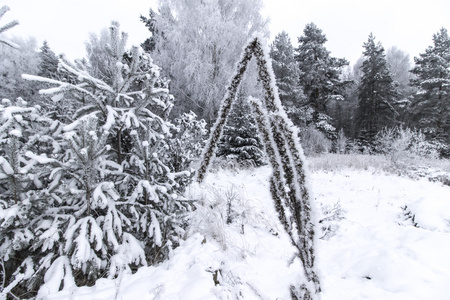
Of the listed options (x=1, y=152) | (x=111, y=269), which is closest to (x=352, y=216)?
(x=111, y=269)

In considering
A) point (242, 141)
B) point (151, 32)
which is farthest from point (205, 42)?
point (151, 32)

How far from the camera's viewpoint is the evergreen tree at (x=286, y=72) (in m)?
17.1

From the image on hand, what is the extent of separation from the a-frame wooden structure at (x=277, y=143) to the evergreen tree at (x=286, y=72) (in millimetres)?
16976

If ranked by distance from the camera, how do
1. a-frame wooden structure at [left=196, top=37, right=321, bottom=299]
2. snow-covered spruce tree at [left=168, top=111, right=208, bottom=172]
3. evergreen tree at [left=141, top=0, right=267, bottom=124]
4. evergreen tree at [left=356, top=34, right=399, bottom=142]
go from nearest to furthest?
a-frame wooden structure at [left=196, top=37, right=321, bottom=299], snow-covered spruce tree at [left=168, top=111, right=208, bottom=172], evergreen tree at [left=141, top=0, right=267, bottom=124], evergreen tree at [left=356, top=34, right=399, bottom=142]

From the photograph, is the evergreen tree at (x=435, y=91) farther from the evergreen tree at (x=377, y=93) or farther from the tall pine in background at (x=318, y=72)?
the tall pine in background at (x=318, y=72)

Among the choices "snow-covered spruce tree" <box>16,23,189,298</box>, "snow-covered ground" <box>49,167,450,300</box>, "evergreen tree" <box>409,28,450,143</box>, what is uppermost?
"evergreen tree" <box>409,28,450,143</box>

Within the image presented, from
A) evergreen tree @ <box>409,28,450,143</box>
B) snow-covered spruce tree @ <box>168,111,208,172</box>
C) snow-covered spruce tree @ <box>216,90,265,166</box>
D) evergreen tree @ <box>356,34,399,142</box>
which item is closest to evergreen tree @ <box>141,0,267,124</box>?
snow-covered spruce tree @ <box>216,90,265,166</box>

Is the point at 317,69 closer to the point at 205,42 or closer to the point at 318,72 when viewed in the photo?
the point at 318,72

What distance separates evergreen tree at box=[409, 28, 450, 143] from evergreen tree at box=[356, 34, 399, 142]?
1714mm

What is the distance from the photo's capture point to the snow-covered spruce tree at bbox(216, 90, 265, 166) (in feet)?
26.0

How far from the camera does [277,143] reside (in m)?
0.58

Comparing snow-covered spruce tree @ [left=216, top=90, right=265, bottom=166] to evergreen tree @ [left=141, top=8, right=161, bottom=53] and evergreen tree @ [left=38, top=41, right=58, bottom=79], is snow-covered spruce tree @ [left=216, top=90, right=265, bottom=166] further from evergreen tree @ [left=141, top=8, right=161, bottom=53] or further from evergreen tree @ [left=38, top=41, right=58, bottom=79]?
evergreen tree @ [left=38, top=41, right=58, bottom=79]

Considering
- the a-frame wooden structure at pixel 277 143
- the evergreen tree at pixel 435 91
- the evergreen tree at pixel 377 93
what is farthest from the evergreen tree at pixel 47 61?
the evergreen tree at pixel 435 91

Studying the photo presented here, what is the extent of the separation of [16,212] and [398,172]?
7.95 m
